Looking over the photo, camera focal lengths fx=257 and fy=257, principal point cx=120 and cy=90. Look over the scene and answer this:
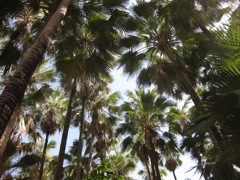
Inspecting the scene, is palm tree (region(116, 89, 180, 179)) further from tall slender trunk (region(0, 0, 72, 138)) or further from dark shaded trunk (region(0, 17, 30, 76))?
tall slender trunk (region(0, 0, 72, 138))

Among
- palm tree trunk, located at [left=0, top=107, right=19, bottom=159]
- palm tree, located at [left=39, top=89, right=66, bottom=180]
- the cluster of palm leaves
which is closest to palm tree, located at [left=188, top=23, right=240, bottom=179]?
the cluster of palm leaves

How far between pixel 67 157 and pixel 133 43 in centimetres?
1298

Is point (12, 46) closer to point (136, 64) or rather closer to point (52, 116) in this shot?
point (136, 64)

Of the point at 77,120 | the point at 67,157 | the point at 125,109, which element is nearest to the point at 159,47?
the point at 125,109

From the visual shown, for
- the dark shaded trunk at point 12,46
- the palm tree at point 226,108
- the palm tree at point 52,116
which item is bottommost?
the palm tree at point 226,108

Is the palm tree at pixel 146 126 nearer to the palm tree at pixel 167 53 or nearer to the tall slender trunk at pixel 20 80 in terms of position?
the palm tree at pixel 167 53

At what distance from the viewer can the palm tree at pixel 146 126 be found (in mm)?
14531

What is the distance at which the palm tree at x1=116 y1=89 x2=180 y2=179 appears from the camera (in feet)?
47.7

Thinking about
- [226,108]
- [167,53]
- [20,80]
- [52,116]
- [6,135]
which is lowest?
[226,108]

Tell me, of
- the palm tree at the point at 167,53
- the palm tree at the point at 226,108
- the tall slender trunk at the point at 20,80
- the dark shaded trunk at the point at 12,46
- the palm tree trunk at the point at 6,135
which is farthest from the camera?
the palm tree at the point at 167,53

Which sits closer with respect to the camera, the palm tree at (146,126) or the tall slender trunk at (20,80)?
the tall slender trunk at (20,80)

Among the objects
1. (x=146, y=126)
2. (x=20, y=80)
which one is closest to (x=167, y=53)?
(x=146, y=126)

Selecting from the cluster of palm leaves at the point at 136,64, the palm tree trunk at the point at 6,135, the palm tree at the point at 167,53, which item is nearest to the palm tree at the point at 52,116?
the cluster of palm leaves at the point at 136,64

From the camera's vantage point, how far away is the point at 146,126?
1509 centimetres
